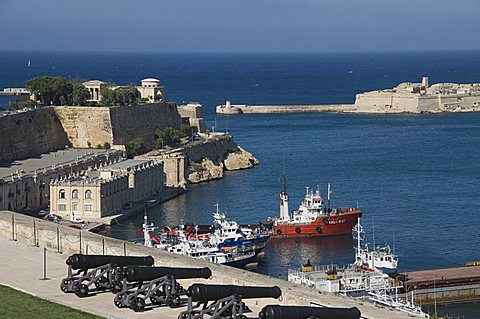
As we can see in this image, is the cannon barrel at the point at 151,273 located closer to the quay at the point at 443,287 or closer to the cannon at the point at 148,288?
the cannon at the point at 148,288

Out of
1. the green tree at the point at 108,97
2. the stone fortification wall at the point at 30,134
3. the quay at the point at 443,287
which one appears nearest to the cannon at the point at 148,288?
the quay at the point at 443,287

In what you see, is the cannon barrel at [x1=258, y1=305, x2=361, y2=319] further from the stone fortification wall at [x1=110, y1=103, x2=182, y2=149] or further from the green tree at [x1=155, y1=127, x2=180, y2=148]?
the green tree at [x1=155, y1=127, x2=180, y2=148]

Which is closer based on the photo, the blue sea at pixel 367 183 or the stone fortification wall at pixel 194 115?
the blue sea at pixel 367 183

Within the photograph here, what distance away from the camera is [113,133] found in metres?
44.3

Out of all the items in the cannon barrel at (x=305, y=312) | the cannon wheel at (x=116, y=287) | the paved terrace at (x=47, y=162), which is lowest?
the paved terrace at (x=47, y=162)

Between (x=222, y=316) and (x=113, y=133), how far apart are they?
33.0m

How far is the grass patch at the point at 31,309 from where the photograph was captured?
12.7 m

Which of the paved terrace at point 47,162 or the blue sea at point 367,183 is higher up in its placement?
the paved terrace at point 47,162

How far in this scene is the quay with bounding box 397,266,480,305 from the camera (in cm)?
2297

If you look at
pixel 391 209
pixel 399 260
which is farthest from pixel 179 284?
pixel 391 209

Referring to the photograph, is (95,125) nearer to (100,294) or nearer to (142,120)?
(142,120)

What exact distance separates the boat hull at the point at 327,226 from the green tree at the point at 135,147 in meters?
13.0

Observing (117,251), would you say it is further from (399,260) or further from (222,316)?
(399,260)

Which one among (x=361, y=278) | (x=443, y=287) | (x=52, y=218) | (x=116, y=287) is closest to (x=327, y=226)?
(x=52, y=218)
